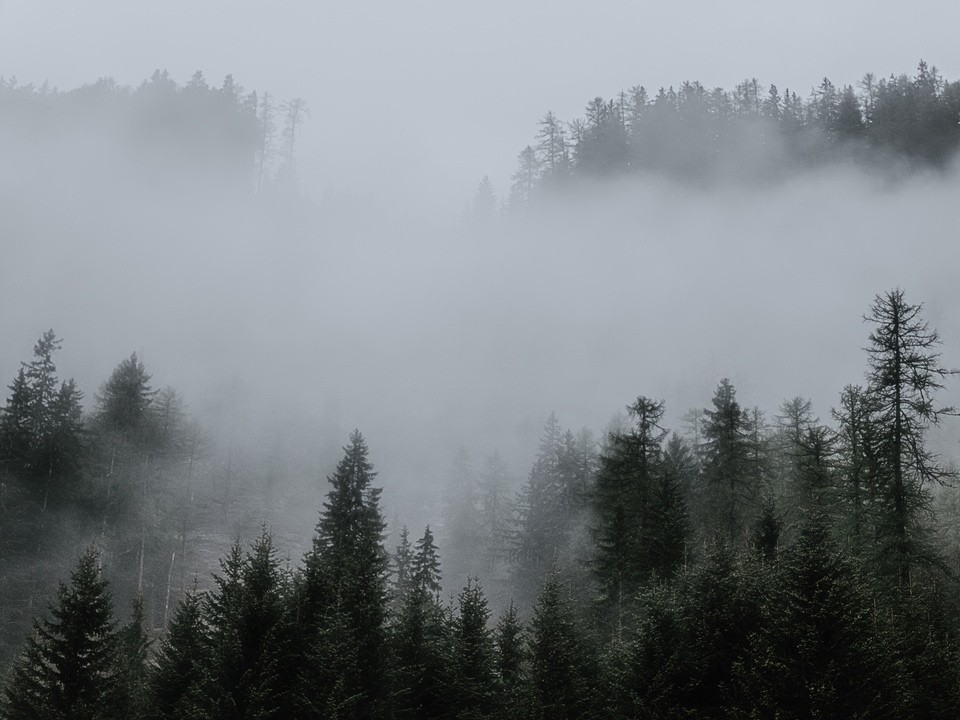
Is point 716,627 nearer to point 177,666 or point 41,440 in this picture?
point 177,666

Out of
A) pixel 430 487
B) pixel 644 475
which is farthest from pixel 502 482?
pixel 644 475

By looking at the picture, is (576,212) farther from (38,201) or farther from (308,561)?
(308,561)

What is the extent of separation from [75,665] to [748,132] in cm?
14525

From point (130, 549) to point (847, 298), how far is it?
120195mm

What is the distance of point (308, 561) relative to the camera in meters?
28.8

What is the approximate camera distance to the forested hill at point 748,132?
13575 cm

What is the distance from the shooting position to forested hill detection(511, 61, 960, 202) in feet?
→ 445

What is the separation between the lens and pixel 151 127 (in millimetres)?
174125

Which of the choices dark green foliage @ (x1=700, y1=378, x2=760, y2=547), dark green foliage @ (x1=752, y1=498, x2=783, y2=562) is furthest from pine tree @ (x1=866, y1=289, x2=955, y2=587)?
dark green foliage @ (x1=700, y1=378, x2=760, y2=547)

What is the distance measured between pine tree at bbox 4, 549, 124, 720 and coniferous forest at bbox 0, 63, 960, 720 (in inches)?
3.4

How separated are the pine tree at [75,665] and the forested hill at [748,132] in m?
134

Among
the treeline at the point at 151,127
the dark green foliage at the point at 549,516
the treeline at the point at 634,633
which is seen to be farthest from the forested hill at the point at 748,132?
the treeline at the point at 634,633

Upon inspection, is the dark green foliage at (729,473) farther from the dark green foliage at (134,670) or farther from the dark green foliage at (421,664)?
the dark green foliage at (134,670)

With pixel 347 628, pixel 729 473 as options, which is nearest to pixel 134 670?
pixel 347 628
